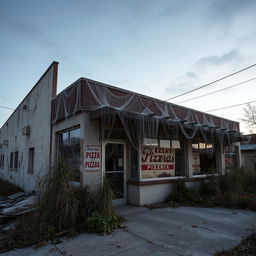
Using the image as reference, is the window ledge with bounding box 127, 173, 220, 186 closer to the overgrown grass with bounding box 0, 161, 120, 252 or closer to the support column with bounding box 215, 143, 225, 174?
the overgrown grass with bounding box 0, 161, 120, 252

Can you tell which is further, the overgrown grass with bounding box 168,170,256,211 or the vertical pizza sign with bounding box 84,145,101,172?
the overgrown grass with bounding box 168,170,256,211

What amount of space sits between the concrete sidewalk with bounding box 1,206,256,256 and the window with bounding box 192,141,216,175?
3.51 m

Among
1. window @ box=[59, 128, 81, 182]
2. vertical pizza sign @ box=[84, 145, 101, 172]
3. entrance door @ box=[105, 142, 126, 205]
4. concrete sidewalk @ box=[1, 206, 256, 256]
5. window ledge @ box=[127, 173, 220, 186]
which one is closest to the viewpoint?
concrete sidewalk @ box=[1, 206, 256, 256]

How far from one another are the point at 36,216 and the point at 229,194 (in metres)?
6.45

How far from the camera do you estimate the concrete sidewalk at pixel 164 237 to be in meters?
3.35

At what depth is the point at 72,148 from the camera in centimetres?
665

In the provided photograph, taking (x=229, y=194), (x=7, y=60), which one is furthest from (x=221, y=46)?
(x=7, y=60)

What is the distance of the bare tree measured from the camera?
2562cm

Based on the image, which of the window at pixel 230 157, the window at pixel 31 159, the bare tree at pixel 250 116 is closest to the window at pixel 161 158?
the window at pixel 230 157

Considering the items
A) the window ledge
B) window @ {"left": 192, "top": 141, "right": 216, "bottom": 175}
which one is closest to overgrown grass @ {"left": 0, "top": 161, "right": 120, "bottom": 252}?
the window ledge

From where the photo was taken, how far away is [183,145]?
350 inches

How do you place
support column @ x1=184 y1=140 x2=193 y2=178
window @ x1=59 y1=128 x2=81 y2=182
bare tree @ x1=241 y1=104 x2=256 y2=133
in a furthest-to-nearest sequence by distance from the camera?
bare tree @ x1=241 y1=104 x2=256 y2=133, support column @ x1=184 y1=140 x2=193 y2=178, window @ x1=59 y1=128 x2=81 y2=182

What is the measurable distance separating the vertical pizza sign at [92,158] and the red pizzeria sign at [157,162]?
6.16ft

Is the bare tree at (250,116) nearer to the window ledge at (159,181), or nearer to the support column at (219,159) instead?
the support column at (219,159)
